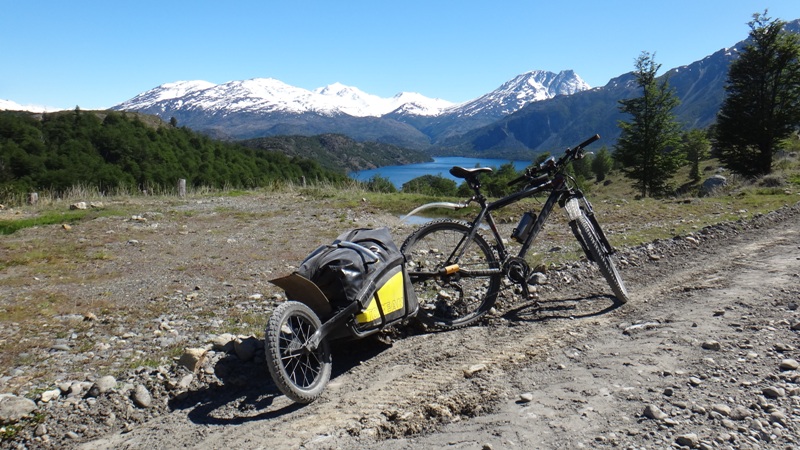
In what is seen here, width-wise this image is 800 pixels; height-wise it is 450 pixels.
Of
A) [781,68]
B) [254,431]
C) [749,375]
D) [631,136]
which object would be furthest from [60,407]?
[631,136]

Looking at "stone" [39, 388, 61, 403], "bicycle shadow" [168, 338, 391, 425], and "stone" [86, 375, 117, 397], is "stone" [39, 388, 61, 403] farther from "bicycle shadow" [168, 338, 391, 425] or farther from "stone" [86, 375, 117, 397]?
"bicycle shadow" [168, 338, 391, 425]

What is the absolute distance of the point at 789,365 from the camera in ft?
10.7

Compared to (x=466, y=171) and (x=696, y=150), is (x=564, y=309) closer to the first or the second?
(x=466, y=171)

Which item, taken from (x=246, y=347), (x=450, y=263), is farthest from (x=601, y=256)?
(x=246, y=347)

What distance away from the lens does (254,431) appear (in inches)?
128

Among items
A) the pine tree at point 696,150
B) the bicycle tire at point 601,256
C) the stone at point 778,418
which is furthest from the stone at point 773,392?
the pine tree at point 696,150

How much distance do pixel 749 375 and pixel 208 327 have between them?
470 centimetres

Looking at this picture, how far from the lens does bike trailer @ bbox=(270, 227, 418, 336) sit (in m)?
4.03

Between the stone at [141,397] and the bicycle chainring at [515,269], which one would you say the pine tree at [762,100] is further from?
the stone at [141,397]

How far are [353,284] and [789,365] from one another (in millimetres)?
3169

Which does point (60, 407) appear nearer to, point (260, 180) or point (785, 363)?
point (785, 363)

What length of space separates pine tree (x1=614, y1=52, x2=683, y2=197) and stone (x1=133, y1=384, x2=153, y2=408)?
3579 centimetres

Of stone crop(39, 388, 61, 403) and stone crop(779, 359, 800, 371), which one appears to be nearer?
stone crop(779, 359, 800, 371)

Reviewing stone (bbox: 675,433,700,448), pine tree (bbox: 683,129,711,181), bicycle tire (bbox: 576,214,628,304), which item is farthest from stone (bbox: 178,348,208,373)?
pine tree (bbox: 683,129,711,181)
